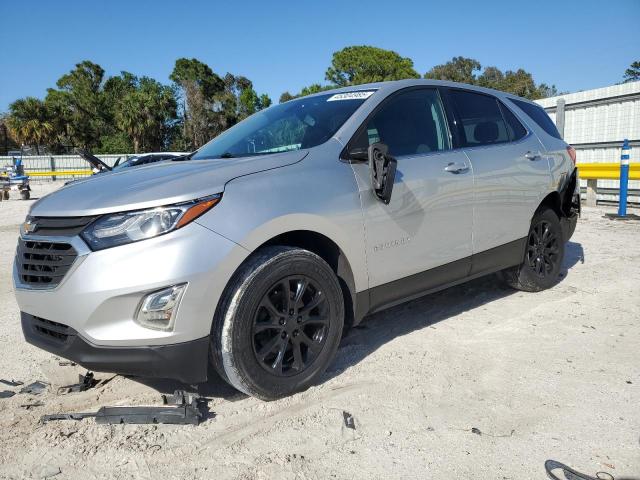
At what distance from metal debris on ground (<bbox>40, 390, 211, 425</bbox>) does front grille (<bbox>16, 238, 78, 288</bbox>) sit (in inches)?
27.5

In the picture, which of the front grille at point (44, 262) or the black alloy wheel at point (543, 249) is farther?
the black alloy wheel at point (543, 249)

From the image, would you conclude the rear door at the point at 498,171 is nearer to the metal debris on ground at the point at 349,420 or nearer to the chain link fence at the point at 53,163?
the metal debris on ground at the point at 349,420

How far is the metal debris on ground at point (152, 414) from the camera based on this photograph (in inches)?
101

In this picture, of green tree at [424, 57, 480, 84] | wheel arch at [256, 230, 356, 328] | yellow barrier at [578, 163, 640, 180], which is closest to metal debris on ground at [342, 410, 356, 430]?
wheel arch at [256, 230, 356, 328]

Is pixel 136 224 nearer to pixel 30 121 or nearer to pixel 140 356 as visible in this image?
pixel 140 356

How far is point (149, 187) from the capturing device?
251cm

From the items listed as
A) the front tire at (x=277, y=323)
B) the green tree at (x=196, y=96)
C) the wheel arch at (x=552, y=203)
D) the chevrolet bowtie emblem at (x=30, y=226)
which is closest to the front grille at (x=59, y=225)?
the chevrolet bowtie emblem at (x=30, y=226)

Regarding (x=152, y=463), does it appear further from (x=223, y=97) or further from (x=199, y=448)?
(x=223, y=97)

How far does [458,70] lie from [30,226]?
2633 inches

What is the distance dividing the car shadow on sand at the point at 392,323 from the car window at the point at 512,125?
4.72 feet

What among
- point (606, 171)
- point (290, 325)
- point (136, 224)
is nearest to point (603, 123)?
point (606, 171)

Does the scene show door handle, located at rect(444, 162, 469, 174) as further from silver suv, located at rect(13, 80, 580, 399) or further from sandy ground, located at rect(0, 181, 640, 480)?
sandy ground, located at rect(0, 181, 640, 480)

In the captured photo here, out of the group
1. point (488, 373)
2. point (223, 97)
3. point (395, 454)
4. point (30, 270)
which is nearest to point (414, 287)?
point (488, 373)

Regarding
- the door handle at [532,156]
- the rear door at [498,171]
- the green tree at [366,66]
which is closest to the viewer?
the rear door at [498,171]
